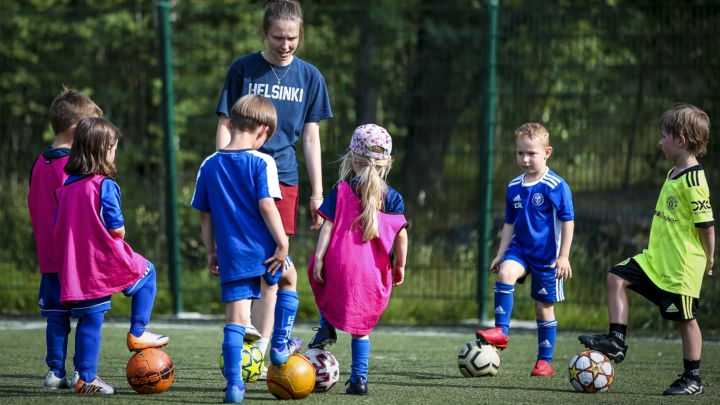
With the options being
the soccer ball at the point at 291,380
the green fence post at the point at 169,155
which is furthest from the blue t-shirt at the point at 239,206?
the green fence post at the point at 169,155

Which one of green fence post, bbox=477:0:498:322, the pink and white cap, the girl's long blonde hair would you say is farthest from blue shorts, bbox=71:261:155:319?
green fence post, bbox=477:0:498:322

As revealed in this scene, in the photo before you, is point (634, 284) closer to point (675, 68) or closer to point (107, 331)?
point (675, 68)

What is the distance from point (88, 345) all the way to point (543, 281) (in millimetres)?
2842

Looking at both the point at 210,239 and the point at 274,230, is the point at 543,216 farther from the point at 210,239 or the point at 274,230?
the point at 210,239

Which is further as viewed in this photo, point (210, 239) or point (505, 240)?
point (505, 240)

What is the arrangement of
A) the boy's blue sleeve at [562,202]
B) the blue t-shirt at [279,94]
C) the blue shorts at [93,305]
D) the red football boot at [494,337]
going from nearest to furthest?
1. the blue shorts at [93,305]
2. the blue t-shirt at [279,94]
3. the red football boot at [494,337]
4. the boy's blue sleeve at [562,202]

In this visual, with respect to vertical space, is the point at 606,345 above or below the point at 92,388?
above

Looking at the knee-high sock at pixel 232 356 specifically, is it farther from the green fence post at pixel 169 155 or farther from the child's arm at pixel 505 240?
the green fence post at pixel 169 155

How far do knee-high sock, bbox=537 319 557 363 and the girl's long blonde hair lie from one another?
1.59 meters

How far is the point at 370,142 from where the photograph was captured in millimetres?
3857

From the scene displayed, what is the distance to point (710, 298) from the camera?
263 inches

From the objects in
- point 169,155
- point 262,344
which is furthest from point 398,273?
point 169,155

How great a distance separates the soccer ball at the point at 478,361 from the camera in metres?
4.32

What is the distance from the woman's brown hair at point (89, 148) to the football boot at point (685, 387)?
341 cm
